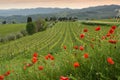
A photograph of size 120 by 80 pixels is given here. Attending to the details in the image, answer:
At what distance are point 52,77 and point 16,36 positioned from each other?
4614 inches

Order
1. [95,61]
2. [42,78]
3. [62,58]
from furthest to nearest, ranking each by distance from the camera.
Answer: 1. [62,58]
2. [42,78]
3. [95,61]

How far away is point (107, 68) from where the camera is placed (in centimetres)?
464

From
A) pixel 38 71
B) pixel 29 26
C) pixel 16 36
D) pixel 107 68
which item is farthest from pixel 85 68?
pixel 29 26

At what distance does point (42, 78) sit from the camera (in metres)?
5.49

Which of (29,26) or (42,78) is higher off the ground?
(42,78)

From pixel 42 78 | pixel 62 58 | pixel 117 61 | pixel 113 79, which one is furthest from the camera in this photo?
pixel 62 58

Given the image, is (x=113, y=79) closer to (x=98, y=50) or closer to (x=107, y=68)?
(x=107, y=68)

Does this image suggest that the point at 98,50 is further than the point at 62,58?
No

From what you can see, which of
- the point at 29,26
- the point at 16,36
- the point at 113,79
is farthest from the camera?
the point at 29,26

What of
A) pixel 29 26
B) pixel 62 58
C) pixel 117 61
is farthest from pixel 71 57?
pixel 29 26

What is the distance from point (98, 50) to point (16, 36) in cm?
11735

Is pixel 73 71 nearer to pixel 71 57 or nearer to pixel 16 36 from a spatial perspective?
pixel 71 57

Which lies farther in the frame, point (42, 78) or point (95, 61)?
point (42, 78)

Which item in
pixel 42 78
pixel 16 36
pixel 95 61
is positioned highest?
pixel 95 61
